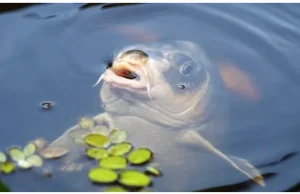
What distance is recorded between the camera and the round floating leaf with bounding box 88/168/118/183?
112 inches

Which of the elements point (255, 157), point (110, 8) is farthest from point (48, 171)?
point (110, 8)

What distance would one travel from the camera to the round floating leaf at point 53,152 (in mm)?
3010

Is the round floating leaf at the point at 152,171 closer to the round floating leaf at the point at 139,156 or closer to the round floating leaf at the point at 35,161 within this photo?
the round floating leaf at the point at 139,156

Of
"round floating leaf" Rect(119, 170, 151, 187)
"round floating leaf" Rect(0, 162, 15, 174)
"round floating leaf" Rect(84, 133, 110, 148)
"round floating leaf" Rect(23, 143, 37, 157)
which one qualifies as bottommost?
"round floating leaf" Rect(119, 170, 151, 187)

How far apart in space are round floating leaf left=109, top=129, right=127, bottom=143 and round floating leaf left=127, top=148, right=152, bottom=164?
0.12 m

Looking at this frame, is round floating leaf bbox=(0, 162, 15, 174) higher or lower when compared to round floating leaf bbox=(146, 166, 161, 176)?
lower

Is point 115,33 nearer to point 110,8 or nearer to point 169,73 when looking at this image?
point 110,8

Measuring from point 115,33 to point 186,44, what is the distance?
808 mm

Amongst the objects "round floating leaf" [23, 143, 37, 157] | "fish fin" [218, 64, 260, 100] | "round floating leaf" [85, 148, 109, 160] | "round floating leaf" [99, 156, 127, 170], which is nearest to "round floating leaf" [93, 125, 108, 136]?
"round floating leaf" [85, 148, 109, 160]

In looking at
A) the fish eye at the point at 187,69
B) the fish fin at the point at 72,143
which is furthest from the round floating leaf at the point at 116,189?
the fish eye at the point at 187,69

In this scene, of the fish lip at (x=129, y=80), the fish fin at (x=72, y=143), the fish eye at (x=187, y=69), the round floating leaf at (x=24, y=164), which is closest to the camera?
the round floating leaf at (x=24, y=164)

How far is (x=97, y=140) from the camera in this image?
307 cm

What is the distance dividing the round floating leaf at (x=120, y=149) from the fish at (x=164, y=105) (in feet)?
0.43

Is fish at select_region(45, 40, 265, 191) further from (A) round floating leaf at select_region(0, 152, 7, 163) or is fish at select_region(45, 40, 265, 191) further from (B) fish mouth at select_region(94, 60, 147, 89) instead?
(A) round floating leaf at select_region(0, 152, 7, 163)
